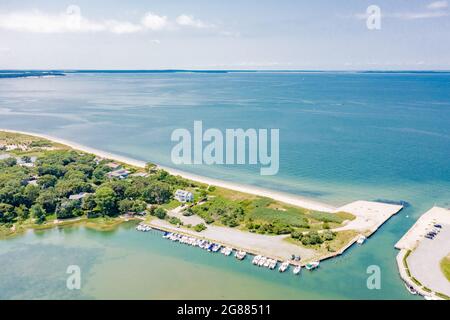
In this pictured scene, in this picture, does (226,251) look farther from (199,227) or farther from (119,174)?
(119,174)

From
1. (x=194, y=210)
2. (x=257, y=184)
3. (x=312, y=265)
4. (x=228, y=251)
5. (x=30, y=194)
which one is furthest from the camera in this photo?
(x=257, y=184)

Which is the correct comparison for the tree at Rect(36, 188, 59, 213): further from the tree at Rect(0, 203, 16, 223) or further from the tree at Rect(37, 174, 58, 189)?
the tree at Rect(37, 174, 58, 189)

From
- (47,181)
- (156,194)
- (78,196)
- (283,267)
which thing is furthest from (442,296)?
(47,181)

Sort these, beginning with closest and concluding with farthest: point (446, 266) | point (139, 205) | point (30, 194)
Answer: point (446, 266) < point (139, 205) < point (30, 194)

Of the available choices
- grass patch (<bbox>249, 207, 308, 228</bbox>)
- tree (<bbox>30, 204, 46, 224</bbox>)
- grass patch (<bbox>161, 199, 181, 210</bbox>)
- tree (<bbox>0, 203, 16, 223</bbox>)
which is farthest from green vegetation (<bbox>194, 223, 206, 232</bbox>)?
tree (<bbox>0, 203, 16, 223</bbox>)

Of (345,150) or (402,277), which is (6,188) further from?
(345,150)

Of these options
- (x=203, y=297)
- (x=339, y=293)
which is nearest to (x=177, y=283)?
(x=203, y=297)
